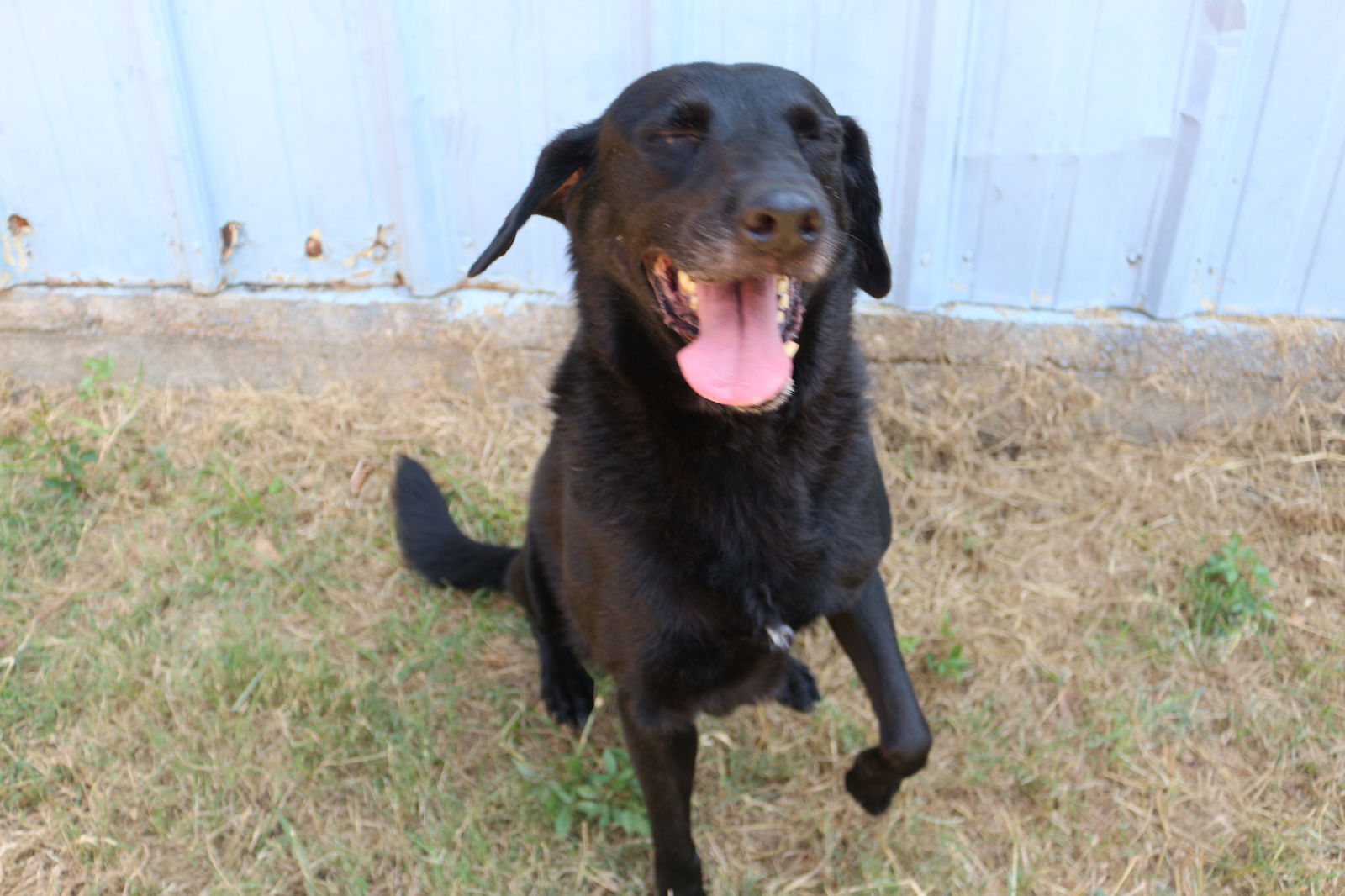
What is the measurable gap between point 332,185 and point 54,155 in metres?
0.86

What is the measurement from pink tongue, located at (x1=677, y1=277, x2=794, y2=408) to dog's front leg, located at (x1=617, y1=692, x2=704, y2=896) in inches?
24.3

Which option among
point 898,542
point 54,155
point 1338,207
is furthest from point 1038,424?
point 54,155

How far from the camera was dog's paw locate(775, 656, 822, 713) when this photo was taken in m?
2.38

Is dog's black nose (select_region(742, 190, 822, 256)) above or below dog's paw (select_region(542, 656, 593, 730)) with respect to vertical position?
above

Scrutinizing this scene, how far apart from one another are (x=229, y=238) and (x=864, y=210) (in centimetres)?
216

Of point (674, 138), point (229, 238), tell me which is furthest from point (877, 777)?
point (229, 238)

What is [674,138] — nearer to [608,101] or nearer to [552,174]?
[552,174]

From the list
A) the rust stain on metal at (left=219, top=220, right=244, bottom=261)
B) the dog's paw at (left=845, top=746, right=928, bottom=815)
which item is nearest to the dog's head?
the dog's paw at (left=845, top=746, right=928, bottom=815)

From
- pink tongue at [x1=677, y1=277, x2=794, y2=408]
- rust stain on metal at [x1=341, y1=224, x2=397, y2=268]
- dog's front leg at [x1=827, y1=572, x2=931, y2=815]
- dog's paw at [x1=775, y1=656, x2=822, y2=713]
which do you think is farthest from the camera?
rust stain on metal at [x1=341, y1=224, x2=397, y2=268]

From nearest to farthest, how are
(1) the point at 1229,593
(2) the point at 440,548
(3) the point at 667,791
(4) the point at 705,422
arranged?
(4) the point at 705,422, (3) the point at 667,791, (1) the point at 1229,593, (2) the point at 440,548

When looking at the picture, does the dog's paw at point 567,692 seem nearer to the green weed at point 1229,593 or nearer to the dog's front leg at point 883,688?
the dog's front leg at point 883,688

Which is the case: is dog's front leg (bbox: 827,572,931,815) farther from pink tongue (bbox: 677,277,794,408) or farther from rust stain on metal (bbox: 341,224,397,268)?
rust stain on metal (bbox: 341,224,397,268)

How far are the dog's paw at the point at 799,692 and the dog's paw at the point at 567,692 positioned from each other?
0.45 metres

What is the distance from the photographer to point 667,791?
6.25ft
